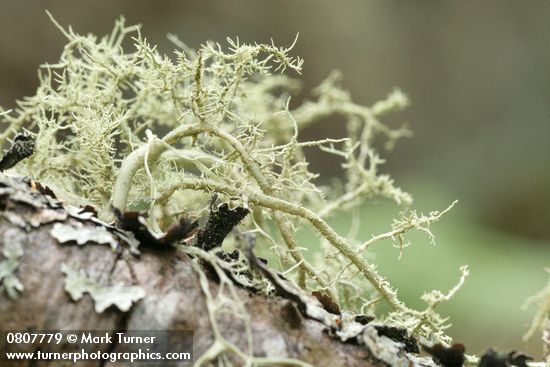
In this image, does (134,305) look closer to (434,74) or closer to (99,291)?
(99,291)

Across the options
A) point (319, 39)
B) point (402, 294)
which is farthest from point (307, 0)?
point (402, 294)

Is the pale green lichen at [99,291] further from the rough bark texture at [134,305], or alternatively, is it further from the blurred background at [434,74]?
the blurred background at [434,74]

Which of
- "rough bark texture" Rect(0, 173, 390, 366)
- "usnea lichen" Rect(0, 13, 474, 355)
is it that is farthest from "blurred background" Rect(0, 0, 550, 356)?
"rough bark texture" Rect(0, 173, 390, 366)

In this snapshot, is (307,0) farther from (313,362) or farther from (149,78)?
(313,362)

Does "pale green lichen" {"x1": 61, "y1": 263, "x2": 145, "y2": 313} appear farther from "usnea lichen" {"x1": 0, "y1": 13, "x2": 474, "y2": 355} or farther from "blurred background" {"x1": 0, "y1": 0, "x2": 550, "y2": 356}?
"blurred background" {"x1": 0, "y1": 0, "x2": 550, "y2": 356}

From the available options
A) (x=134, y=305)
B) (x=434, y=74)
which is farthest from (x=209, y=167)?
(x=434, y=74)
